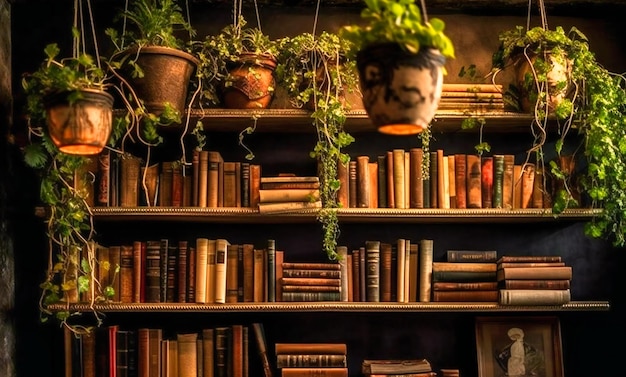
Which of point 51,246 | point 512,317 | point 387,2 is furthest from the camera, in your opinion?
point 512,317

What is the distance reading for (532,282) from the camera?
3451 millimetres

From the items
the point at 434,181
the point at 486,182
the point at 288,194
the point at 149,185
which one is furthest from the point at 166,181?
the point at 486,182

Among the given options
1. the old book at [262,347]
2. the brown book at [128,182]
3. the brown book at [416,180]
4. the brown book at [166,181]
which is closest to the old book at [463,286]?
the brown book at [416,180]

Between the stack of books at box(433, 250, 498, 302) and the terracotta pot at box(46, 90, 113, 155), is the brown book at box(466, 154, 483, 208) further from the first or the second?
the terracotta pot at box(46, 90, 113, 155)

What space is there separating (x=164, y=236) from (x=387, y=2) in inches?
72.6

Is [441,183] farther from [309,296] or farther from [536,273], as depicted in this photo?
[309,296]

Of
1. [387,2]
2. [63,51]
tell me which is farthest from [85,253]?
[387,2]

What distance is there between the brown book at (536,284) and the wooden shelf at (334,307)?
0.08m

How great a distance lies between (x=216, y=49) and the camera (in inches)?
137

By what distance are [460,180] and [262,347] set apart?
105cm

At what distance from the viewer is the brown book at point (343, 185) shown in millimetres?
3482

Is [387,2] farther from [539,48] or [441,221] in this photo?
[441,221]

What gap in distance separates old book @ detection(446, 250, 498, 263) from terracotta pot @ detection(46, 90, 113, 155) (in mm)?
1507

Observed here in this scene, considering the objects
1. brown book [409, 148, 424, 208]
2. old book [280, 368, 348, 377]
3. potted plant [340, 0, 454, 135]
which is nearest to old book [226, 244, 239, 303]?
old book [280, 368, 348, 377]
